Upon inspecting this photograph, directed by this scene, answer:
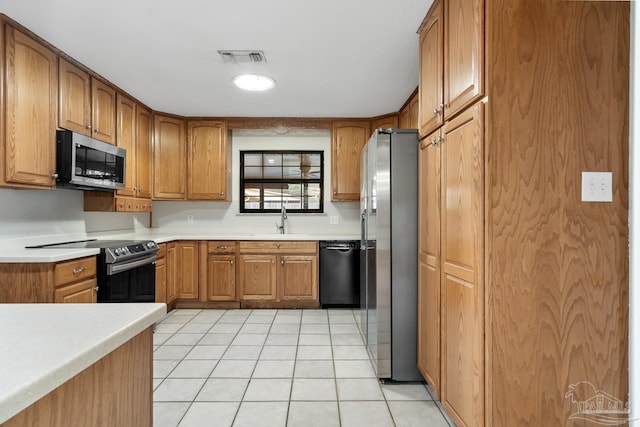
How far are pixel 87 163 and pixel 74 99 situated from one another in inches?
20.8

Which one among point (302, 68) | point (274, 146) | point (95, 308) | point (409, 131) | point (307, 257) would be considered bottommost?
point (307, 257)

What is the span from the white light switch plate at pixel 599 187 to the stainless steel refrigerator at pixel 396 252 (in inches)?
39.2

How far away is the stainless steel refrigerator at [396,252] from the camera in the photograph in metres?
2.25

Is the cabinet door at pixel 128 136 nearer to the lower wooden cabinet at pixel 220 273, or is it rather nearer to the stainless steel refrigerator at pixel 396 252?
the lower wooden cabinet at pixel 220 273

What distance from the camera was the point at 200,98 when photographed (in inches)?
140

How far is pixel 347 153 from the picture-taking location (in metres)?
4.23

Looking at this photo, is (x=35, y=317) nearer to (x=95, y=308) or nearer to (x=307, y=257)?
(x=95, y=308)

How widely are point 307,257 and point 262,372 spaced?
171 centimetres

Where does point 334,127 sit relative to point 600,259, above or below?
above

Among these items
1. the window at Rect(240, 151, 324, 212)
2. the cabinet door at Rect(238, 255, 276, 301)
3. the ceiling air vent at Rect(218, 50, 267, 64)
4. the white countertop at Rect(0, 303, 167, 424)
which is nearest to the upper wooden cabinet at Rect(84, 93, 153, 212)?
the window at Rect(240, 151, 324, 212)

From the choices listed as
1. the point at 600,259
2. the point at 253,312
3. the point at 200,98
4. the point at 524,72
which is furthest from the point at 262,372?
the point at 200,98

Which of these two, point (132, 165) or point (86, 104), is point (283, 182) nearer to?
point (132, 165)

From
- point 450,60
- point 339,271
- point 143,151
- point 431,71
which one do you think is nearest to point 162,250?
point 143,151

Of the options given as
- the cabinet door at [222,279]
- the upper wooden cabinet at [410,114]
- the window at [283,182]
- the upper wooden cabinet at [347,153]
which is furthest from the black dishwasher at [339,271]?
the upper wooden cabinet at [410,114]
